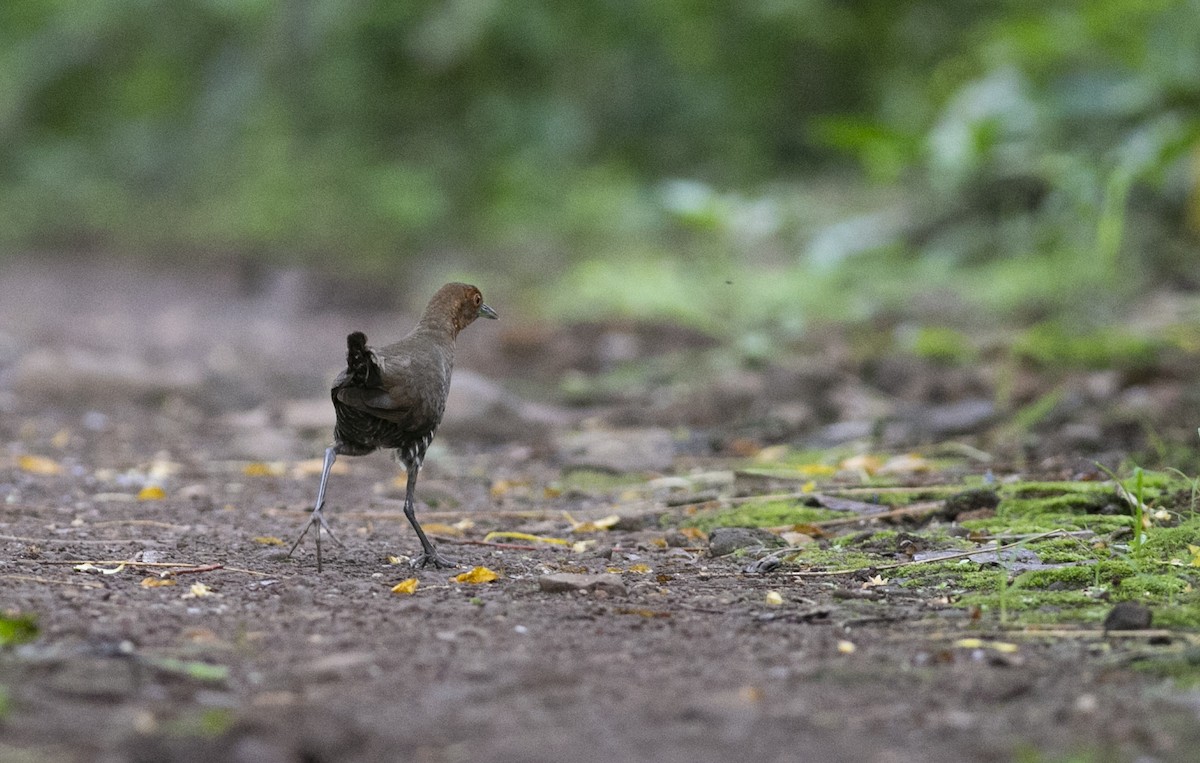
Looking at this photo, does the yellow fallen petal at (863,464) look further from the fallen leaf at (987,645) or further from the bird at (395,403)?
the fallen leaf at (987,645)

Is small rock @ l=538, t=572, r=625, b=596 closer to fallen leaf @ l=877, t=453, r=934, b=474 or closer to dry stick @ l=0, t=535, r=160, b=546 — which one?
dry stick @ l=0, t=535, r=160, b=546

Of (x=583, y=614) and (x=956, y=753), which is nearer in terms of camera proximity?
(x=956, y=753)

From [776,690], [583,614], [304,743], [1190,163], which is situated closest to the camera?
[304,743]

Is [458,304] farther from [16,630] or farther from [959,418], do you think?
[959,418]

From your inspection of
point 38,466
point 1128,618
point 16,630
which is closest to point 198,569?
point 16,630

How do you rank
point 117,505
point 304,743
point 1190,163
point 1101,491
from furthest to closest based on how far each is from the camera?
point 1190,163 < point 117,505 < point 1101,491 < point 304,743

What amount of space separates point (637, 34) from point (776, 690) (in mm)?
12676

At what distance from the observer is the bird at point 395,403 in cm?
351

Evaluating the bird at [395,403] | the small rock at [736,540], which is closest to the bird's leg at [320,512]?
the bird at [395,403]

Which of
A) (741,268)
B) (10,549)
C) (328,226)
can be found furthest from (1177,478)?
(328,226)

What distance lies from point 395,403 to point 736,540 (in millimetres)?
1034

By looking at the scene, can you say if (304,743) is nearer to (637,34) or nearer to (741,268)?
(741,268)

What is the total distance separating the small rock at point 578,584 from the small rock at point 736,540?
60cm

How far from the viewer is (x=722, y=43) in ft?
46.5
